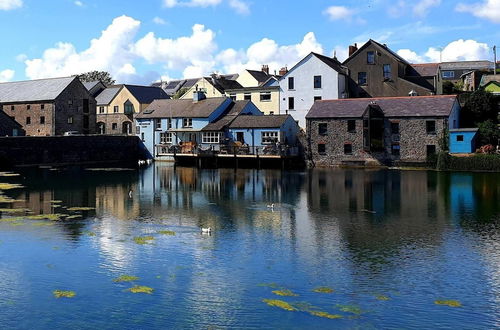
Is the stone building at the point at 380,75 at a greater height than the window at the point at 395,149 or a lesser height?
greater

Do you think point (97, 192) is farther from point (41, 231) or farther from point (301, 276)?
point (301, 276)

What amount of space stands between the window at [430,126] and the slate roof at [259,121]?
1734cm

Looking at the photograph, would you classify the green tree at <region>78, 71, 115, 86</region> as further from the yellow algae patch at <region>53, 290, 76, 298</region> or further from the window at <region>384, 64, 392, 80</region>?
the yellow algae patch at <region>53, 290, 76, 298</region>

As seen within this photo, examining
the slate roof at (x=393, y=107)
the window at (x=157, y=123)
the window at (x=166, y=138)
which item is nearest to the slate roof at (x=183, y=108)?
the window at (x=157, y=123)

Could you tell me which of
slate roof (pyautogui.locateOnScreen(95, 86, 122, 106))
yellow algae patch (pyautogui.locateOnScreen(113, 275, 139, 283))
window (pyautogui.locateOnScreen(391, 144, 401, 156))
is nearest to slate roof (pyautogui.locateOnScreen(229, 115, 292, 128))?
window (pyautogui.locateOnScreen(391, 144, 401, 156))

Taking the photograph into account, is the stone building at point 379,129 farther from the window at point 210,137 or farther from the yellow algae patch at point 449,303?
the yellow algae patch at point 449,303

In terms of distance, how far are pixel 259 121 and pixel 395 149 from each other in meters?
17.5

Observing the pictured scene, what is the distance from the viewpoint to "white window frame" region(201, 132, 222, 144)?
75.6 m

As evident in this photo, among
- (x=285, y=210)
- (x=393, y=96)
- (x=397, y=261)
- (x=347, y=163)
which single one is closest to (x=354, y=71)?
(x=393, y=96)

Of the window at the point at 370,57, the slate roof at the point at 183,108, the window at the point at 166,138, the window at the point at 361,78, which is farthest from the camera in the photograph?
the window at the point at 166,138

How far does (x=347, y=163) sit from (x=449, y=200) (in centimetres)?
2941

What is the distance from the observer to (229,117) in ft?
254

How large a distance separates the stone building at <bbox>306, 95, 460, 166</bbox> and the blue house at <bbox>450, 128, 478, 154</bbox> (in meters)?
1.38

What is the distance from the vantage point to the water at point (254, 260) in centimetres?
1664
